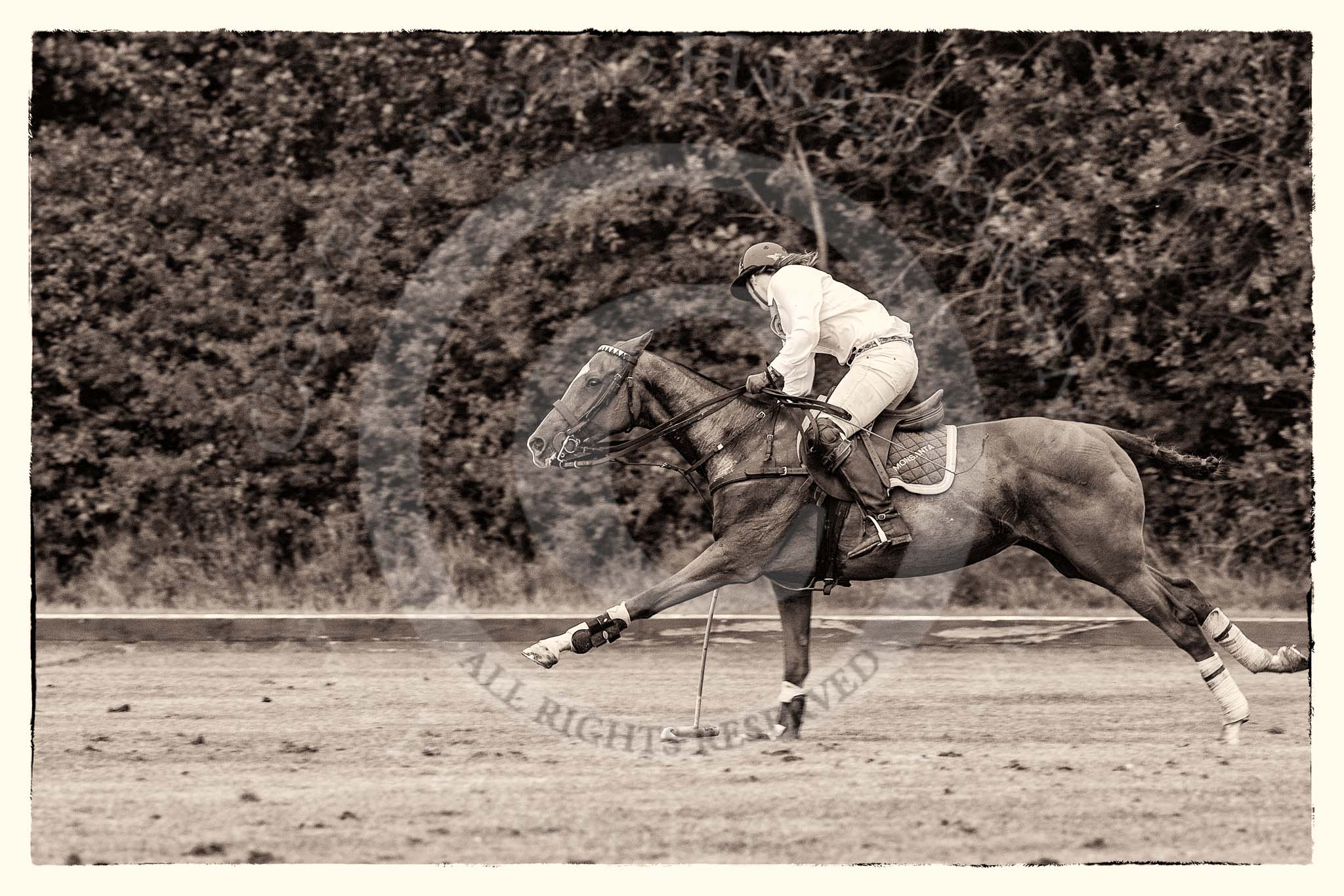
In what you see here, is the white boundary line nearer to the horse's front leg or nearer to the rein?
the rein

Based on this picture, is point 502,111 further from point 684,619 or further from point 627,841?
point 627,841

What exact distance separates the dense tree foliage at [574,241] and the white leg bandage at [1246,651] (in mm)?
4397

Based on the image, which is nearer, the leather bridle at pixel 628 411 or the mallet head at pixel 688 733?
the leather bridle at pixel 628 411

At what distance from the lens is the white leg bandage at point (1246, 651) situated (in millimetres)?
8273

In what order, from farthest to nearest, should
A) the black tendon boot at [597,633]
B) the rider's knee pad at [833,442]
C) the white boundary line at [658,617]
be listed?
1. the white boundary line at [658,617]
2. the rider's knee pad at [833,442]
3. the black tendon boot at [597,633]

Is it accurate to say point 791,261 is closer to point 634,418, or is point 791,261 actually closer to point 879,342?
point 879,342

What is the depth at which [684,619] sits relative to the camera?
37.7 ft

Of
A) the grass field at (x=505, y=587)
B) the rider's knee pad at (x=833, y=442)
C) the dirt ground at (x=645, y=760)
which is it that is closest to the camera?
the dirt ground at (x=645, y=760)

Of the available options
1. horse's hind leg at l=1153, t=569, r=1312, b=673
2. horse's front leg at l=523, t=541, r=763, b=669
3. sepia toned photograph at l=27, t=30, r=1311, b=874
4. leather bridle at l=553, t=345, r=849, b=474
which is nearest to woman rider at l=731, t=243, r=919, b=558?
leather bridle at l=553, t=345, r=849, b=474

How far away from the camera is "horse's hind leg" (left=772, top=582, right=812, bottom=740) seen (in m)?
8.32

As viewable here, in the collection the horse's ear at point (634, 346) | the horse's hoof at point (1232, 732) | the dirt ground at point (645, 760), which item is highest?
the horse's ear at point (634, 346)

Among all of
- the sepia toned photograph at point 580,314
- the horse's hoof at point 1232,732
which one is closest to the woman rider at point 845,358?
the horse's hoof at point 1232,732

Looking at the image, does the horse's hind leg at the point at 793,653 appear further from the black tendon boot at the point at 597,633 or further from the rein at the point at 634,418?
the black tendon boot at the point at 597,633

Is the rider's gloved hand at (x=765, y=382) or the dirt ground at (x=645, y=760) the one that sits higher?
the rider's gloved hand at (x=765, y=382)
